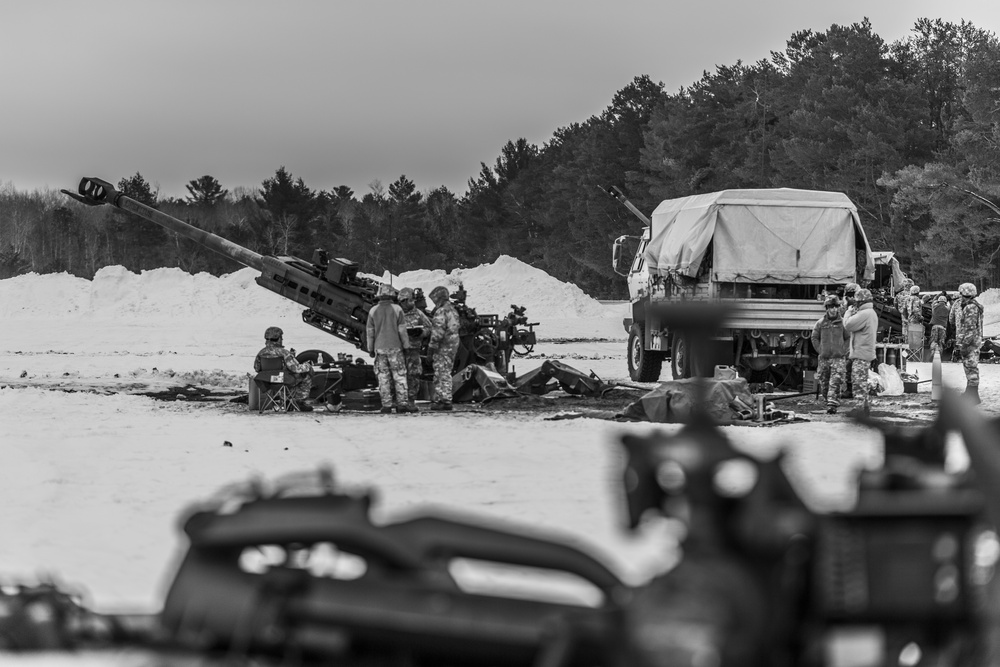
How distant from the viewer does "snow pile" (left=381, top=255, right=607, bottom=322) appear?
1860 inches

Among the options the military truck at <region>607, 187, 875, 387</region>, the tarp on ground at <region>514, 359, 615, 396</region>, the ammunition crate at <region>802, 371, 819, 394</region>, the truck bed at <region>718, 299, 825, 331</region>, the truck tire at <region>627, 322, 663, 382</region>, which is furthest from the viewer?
the truck tire at <region>627, 322, 663, 382</region>

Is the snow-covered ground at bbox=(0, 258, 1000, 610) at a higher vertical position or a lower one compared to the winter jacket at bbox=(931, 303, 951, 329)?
lower

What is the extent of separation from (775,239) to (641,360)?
316 cm

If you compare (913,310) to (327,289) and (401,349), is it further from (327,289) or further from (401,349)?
(401,349)

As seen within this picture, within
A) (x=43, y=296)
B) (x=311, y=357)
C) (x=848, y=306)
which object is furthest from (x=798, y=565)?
(x=43, y=296)

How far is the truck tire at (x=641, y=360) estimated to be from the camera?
2241 centimetres

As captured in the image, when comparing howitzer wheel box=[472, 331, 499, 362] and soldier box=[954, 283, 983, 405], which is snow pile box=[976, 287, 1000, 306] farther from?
howitzer wheel box=[472, 331, 499, 362]

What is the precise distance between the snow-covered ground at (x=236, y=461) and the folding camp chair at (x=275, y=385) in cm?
38

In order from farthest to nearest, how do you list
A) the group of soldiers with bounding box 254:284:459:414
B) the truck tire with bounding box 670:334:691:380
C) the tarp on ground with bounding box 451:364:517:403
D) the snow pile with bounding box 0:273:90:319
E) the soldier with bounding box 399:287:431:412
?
the snow pile with bounding box 0:273:90:319, the truck tire with bounding box 670:334:691:380, the tarp on ground with bounding box 451:364:517:403, the soldier with bounding box 399:287:431:412, the group of soldiers with bounding box 254:284:459:414

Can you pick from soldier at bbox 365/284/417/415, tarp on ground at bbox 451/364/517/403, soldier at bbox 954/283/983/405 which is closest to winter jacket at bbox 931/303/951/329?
soldier at bbox 954/283/983/405

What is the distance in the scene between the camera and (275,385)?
664 inches

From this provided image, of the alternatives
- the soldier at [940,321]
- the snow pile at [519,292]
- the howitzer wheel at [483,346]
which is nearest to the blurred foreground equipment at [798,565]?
the howitzer wheel at [483,346]

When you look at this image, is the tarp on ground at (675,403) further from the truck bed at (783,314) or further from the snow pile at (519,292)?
the snow pile at (519,292)

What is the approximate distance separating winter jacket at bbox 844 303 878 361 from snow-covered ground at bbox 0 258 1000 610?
5.80ft
